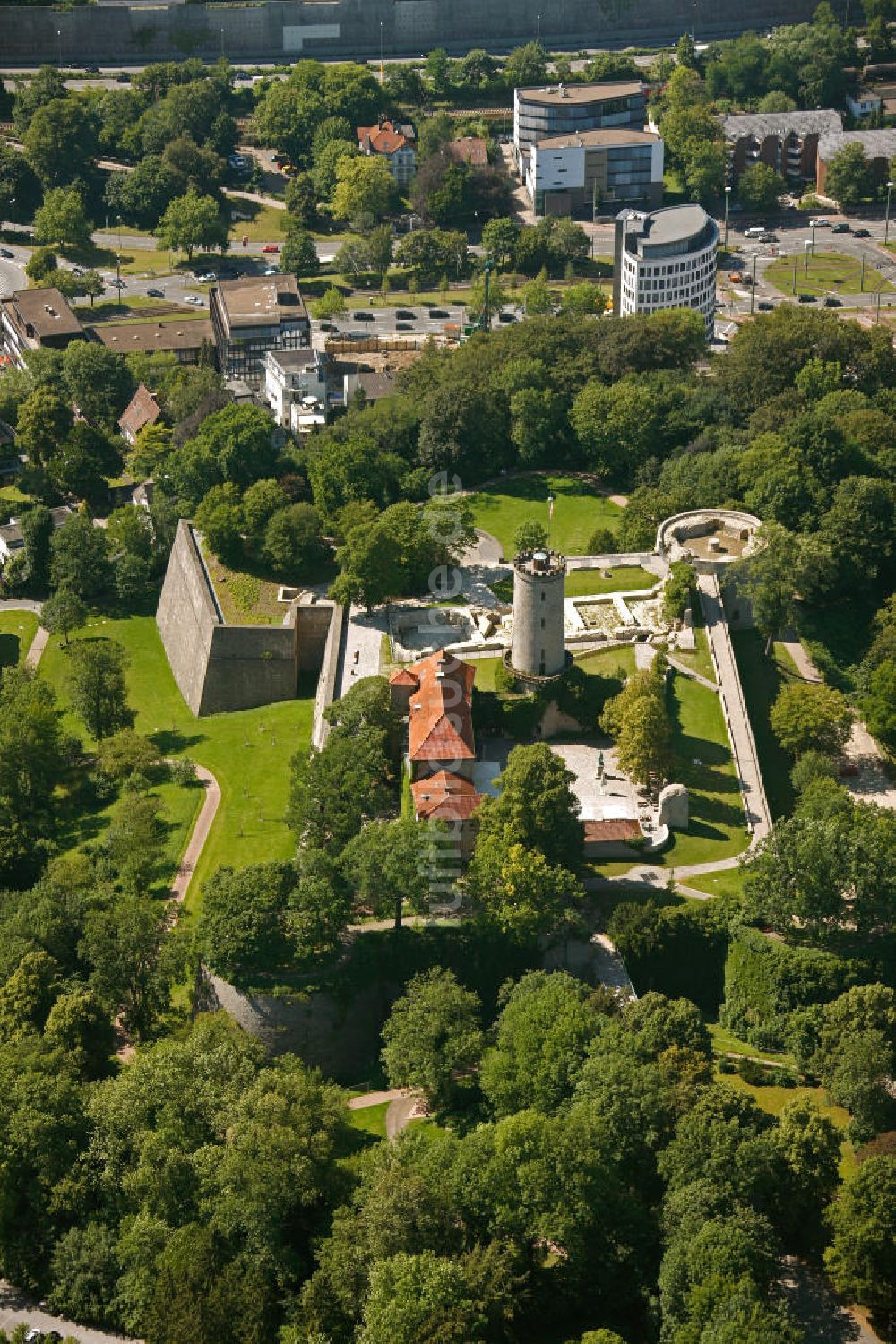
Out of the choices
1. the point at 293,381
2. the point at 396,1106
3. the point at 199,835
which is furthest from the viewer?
the point at 293,381

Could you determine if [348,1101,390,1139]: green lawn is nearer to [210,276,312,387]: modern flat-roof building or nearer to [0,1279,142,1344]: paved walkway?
[0,1279,142,1344]: paved walkway

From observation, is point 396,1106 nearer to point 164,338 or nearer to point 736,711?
point 736,711

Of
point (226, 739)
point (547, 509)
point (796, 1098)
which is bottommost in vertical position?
point (226, 739)

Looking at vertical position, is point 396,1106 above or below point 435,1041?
below

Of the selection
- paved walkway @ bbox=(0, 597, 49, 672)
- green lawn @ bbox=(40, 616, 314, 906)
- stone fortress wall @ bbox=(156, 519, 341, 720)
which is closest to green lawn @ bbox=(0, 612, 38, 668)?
paved walkway @ bbox=(0, 597, 49, 672)

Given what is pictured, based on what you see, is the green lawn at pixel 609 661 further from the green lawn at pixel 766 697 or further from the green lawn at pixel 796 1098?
the green lawn at pixel 796 1098

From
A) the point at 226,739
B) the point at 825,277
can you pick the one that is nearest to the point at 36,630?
the point at 226,739

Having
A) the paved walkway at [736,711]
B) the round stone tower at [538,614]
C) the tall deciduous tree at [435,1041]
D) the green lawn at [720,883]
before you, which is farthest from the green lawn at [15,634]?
the green lawn at [720,883]
